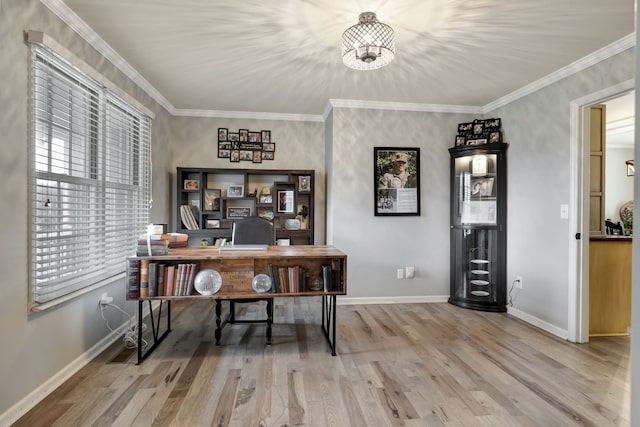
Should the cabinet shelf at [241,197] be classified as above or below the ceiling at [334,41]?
below

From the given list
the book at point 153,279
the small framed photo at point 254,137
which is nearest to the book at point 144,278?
the book at point 153,279

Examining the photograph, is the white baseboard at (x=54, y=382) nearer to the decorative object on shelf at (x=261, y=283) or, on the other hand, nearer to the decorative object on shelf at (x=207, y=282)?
the decorative object on shelf at (x=207, y=282)

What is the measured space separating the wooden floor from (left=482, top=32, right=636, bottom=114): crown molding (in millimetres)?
2196

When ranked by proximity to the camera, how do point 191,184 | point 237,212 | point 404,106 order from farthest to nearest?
point 237,212, point 191,184, point 404,106

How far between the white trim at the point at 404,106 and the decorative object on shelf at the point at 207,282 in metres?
2.46

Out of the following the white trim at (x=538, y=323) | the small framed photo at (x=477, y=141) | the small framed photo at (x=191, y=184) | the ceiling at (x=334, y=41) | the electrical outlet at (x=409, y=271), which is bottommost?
the white trim at (x=538, y=323)

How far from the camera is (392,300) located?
4.06 meters

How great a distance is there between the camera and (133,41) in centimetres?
258

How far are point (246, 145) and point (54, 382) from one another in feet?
10.4

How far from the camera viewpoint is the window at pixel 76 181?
2.00m

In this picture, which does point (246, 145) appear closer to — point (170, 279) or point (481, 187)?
point (170, 279)

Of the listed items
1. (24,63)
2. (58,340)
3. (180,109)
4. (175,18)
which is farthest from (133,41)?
(58,340)

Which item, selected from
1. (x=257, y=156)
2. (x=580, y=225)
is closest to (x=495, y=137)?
(x=580, y=225)

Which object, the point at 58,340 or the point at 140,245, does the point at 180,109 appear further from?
the point at 58,340
